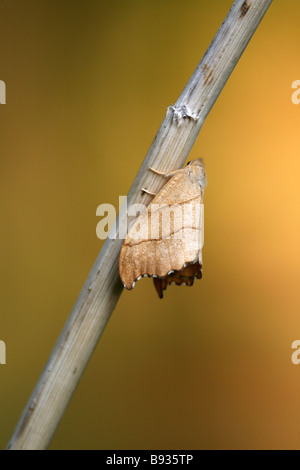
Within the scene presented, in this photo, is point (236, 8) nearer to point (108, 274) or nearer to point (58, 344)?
point (108, 274)

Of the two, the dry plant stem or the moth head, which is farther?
the moth head

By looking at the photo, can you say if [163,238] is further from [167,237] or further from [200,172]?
[200,172]

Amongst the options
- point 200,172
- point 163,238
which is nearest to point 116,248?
point 163,238

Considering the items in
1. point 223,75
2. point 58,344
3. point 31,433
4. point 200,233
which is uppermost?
point 223,75

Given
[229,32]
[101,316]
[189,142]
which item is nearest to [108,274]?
[101,316]

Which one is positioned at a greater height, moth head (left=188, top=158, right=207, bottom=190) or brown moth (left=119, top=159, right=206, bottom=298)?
moth head (left=188, top=158, right=207, bottom=190)
